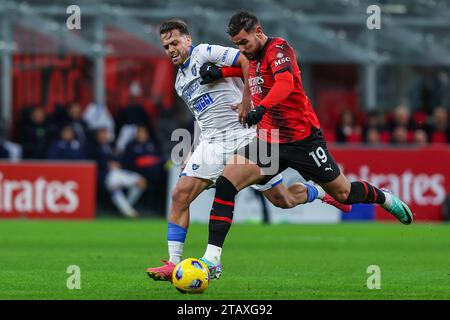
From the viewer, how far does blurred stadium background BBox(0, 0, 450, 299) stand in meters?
15.8

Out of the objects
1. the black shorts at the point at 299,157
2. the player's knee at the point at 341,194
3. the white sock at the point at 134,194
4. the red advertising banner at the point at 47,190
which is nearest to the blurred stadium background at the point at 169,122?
the red advertising banner at the point at 47,190

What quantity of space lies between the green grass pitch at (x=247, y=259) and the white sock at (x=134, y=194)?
1.26 m

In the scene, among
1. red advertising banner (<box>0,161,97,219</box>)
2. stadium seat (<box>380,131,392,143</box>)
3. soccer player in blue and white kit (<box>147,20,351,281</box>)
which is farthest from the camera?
stadium seat (<box>380,131,392,143</box>)

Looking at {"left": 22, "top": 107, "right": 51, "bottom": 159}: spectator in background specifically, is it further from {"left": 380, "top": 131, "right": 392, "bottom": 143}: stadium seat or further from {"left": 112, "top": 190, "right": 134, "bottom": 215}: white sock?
{"left": 380, "top": 131, "right": 392, "bottom": 143}: stadium seat

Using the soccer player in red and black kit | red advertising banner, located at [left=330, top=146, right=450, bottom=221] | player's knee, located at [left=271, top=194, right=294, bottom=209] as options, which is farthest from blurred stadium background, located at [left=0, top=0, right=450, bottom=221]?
the soccer player in red and black kit

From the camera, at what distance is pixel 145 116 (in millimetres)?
21094

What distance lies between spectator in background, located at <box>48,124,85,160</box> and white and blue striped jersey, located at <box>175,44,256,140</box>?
10.1 m

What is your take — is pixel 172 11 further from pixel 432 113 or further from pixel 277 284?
pixel 277 284

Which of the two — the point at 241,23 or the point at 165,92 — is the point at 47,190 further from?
the point at 241,23

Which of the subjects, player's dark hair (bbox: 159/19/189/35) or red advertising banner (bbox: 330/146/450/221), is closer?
player's dark hair (bbox: 159/19/189/35)

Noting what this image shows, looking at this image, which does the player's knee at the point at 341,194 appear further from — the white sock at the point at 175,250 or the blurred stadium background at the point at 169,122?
the blurred stadium background at the point at 169,122

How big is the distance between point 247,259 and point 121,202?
27.9ft

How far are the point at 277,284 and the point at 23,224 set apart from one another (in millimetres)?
9312

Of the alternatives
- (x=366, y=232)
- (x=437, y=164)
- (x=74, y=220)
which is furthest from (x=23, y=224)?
(x=437, y=164)
